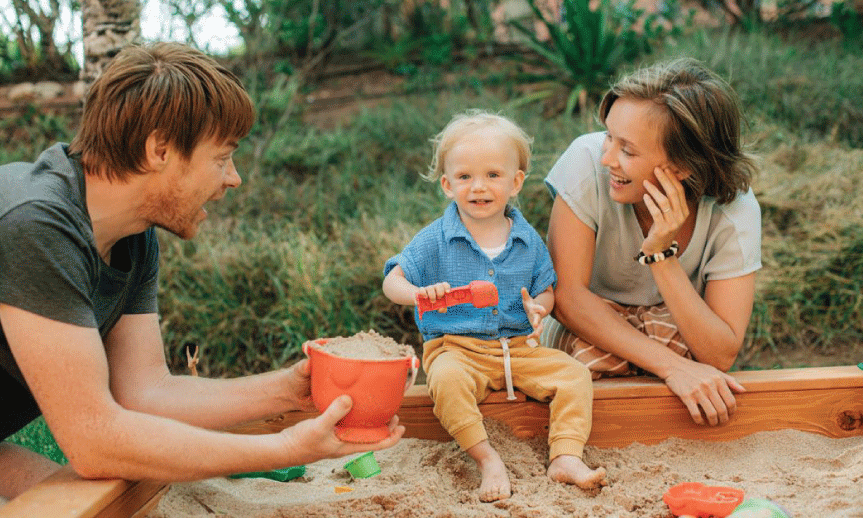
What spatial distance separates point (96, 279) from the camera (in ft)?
6.64

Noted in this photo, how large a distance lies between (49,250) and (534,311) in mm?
1285

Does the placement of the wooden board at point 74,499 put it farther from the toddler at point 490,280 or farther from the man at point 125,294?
the toddler at point 490,280

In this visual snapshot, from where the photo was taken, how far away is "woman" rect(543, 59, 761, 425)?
8.46ft

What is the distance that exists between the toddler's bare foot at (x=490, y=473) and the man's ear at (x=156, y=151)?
1.14 metres

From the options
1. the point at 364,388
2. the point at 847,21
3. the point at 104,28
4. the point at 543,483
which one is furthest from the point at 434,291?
the point at 847,21

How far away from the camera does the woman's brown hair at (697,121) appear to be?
255 centimetres

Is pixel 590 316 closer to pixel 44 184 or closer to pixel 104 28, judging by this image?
pixel 44 184

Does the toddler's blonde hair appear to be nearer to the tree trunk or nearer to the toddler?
the toddler

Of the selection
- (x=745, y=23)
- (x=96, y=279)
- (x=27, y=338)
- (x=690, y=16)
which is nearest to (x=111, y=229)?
(x=96, y=279)

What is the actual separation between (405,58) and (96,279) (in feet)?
18.9

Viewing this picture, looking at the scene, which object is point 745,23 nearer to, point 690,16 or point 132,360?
point 690,16

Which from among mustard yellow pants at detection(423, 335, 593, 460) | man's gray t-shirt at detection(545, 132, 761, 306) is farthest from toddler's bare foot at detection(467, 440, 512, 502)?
man's gray t-shirt at detection(545, 132, 761, 306)

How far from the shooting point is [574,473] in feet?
7.87

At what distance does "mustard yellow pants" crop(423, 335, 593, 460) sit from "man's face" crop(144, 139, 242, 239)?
0.81 metres
